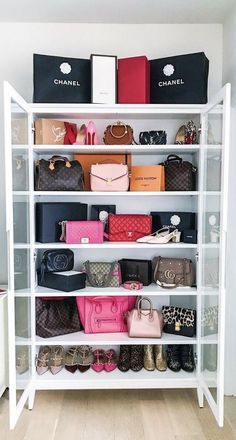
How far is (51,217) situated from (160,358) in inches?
48.9

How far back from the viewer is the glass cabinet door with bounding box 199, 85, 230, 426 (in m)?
2.29

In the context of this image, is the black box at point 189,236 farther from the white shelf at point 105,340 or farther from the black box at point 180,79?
the black box at point 180,79

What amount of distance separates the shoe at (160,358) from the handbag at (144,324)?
0.56 ft

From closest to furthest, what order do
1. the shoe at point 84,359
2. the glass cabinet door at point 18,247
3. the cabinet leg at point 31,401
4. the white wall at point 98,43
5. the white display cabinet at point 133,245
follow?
the glass cabinet door at point 18,247 → the white display cabinet at point 133,245 → the cabinet leg at point 31,401 → the shoe at point 84,359 → the white wall at point 98,43

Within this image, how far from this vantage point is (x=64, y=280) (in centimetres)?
274

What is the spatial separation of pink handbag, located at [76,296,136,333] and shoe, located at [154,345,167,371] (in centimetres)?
27

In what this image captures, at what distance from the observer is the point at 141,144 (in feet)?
9.50

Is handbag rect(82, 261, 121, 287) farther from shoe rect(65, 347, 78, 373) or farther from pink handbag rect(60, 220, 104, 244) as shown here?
shoe rect(65, 347, 78, 373)

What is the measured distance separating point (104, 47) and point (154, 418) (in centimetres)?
256

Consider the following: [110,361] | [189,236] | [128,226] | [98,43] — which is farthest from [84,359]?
[98,43]

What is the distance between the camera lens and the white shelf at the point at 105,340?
2.76 meters

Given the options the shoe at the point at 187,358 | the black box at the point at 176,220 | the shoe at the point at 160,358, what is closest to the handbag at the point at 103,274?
the black box at the point at 176,220

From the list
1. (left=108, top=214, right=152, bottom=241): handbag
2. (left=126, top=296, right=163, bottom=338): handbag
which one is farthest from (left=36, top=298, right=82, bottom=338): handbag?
(left=108, top=214, right=152, bottom=241): handbag

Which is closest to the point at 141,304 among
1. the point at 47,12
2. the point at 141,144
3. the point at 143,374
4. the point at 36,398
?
the point at 143,374
